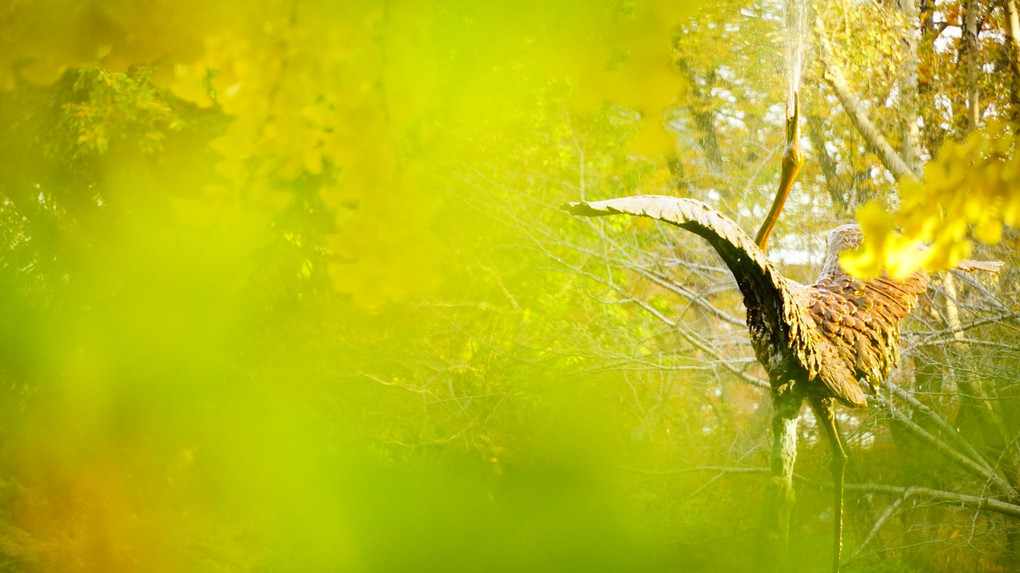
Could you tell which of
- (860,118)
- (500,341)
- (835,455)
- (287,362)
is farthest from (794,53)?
(287,362)

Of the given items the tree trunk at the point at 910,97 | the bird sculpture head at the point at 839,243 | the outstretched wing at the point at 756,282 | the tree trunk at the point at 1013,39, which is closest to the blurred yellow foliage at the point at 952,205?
the outstretched wing at the point at 756,282

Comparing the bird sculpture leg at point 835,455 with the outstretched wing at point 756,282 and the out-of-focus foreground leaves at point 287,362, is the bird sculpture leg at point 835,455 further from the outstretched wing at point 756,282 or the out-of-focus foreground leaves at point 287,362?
the out-of-focus foreground leaves at point 287,362

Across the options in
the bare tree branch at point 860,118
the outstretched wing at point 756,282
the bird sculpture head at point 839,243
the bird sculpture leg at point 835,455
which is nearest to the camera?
the outstretched wing at point 756,282

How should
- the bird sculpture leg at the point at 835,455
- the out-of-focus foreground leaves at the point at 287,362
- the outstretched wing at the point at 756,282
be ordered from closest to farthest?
1. the outstretched wing at the point at 756,282
2. the bird sculpture leg at the point at 835,455
3. the out-of-focus foreground leaves at the point at 287,362

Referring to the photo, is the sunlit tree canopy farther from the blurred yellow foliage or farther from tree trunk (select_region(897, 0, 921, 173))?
the blurred yellow foliage

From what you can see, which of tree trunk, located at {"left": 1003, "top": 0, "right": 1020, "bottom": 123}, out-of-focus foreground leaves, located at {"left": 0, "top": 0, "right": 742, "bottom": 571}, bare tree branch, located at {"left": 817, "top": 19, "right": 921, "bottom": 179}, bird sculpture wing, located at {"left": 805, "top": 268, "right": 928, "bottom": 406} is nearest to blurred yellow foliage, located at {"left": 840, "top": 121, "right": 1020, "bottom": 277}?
bird sculpture wing, located at {"left": 805, "top": 268, "right": 928, "bottom": 406}

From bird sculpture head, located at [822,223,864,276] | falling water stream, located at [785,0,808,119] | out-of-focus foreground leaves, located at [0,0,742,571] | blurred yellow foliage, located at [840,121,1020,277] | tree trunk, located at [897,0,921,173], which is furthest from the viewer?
tree trunk, located at [897,0,921,173]

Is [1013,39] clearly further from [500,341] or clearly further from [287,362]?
[287,362]

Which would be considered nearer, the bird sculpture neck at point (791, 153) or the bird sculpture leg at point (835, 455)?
the bird sculpture neck at point (791, 153)
